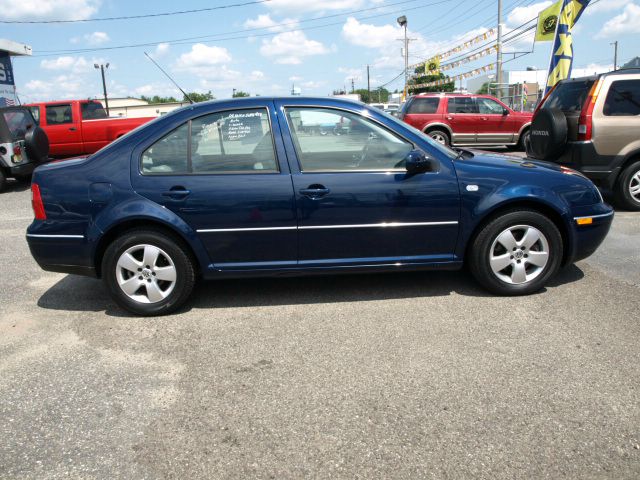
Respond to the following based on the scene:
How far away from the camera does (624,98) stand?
266 inches

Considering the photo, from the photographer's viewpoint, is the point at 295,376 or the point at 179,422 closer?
the point at 179,422

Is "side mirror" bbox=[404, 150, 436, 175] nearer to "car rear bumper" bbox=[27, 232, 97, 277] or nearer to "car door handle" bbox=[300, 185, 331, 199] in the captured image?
"car door handle" bbox=[300, 185, 331, 199]

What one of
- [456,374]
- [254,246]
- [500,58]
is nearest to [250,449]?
[456,374]

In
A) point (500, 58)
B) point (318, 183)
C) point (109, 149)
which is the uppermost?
point (500, 58)

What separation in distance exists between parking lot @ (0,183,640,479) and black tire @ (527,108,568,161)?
2736 millimetres

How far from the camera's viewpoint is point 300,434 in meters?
2.54

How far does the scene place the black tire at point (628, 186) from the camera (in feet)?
22.5

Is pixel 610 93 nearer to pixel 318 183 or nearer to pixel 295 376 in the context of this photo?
pixel 318 183

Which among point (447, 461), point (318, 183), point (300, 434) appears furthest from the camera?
point (318, 183)

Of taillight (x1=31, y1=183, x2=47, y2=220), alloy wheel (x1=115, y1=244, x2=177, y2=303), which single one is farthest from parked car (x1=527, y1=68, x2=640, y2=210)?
taillight (x1=31, y1=183, x2=47, y2=220)

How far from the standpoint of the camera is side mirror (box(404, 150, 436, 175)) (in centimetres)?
384

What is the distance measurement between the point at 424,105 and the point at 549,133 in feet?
27.1

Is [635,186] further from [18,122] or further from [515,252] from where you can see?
[18,122]

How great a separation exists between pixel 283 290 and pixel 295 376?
149 centimetres
